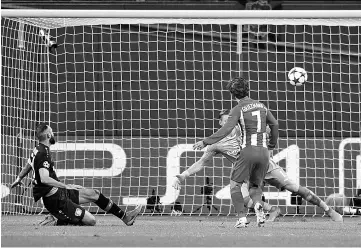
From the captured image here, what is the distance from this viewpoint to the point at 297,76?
15711 mm

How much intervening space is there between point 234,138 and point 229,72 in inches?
106

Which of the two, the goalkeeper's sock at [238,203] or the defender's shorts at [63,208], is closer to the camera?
the goalkeeper's sock at [238,203]

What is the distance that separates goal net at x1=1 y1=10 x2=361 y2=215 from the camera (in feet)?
52.8

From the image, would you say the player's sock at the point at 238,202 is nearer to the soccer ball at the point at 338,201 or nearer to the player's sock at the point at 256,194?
the player's sock at the point at 256,194

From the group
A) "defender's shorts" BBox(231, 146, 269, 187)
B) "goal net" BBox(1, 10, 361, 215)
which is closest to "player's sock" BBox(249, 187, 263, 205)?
"defender's shorts" BBox(231, 146, 269, 187)

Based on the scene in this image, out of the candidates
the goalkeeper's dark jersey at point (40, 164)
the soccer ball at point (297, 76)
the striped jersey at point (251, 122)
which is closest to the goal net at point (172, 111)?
the soccer ball at point (297, 76)

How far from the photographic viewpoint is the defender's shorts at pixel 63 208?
11836mm

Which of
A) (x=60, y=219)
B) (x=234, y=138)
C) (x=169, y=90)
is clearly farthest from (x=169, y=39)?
(x=60, y=219)

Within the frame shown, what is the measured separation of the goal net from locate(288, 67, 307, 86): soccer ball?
0.31 meters

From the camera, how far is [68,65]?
655 inches

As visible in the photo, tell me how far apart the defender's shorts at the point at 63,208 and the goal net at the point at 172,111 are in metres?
3.63

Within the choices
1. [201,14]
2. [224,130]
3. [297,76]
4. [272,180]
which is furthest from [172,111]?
[224,130]

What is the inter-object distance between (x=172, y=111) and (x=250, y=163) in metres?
5.76

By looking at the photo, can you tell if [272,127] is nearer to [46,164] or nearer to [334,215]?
[334,215]
